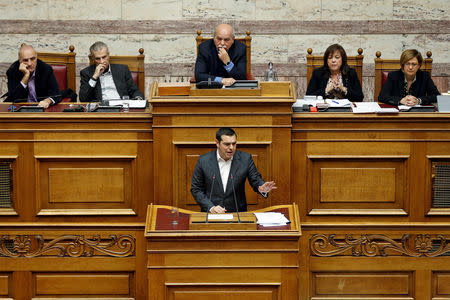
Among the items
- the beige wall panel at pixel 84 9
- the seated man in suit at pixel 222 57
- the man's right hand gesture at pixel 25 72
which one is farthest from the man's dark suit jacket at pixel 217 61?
the beige wall panel at pixel 84 9

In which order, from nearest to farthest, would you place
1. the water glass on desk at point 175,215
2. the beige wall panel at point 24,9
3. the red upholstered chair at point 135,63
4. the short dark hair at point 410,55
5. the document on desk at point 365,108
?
the water glass on desk at point 175,215 < the document on desk at point 365,108 < the short dark hair at point 410,55 < the red upholstered chair at point 135,63 < the beige wall panel at point 24,9

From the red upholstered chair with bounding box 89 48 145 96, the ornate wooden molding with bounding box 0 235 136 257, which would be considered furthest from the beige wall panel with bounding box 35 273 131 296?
the red upholstered chair with bounding box 89 48 145 96

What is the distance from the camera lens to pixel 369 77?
9219 millimetres

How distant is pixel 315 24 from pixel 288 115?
366cm

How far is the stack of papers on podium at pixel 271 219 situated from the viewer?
199 inches

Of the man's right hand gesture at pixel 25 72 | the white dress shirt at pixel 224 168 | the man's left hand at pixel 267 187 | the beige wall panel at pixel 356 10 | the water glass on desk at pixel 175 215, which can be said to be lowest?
the water glass on desk at pixel 175 215

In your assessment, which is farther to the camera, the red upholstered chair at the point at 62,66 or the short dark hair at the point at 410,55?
the red upholstered chair at the point at 62,66

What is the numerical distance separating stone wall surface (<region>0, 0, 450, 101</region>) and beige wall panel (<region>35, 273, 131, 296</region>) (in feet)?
12.2

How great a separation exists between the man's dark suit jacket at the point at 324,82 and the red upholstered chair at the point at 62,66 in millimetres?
2125

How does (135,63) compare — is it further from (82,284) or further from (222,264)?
(222,264)

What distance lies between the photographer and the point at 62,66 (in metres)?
7.65

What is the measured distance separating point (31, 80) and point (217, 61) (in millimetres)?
1535

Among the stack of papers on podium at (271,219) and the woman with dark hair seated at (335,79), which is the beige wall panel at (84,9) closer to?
the woman with dark hair seated at (335,79)

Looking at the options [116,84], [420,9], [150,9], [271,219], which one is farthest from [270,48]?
[271,219]
